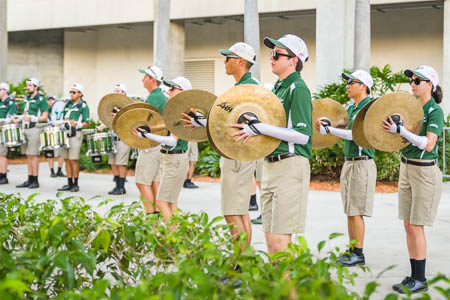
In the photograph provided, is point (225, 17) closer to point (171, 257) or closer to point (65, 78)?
point (65, 78)

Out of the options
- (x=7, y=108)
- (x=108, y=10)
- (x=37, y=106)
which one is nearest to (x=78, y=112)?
(x=37, y=106)

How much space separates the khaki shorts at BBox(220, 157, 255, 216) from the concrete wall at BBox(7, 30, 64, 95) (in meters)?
21.0

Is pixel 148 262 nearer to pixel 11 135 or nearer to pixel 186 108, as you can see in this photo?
pixel 186 108

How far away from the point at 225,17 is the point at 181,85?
13896 millimetres

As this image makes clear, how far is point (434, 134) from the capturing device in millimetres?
5254

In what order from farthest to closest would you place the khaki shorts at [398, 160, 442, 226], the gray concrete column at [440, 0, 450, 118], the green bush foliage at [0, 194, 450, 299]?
1. the gray concrete column at [440, 0, 450, 118]
2. the khaki shorts at [398, 160, 442, 226]
3. the green bush foliage at [0, 194, 450, 299]

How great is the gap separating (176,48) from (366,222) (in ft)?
45.4

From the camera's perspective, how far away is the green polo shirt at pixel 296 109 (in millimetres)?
4348

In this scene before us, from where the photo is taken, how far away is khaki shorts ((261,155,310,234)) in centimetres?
444

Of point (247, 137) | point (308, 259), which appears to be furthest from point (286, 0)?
point (308, 259)

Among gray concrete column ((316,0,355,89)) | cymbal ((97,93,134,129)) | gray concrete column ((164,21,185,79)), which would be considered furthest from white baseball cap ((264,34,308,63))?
gray concrete column ((164,21,185,79))

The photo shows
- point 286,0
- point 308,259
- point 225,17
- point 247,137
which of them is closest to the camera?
point 308,259

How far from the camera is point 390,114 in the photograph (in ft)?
17.2

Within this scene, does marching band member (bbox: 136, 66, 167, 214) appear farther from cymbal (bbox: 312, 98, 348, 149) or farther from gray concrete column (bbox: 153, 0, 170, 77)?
gray concrete column (bbox: 153, 0, 170, 77)
